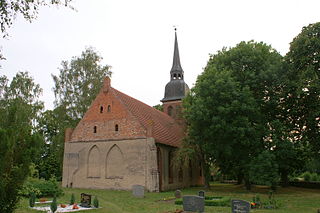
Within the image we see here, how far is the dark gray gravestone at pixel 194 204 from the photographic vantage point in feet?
45.6

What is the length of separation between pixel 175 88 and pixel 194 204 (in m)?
26.4

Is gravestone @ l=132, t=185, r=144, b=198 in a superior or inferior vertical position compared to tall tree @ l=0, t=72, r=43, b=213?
inferior

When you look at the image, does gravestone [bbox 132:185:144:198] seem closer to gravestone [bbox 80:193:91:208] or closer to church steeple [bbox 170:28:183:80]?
gravestone [bbox 80:193:91:208]

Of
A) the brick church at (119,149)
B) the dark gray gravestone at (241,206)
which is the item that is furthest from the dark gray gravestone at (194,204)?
the brick church at (119,149)

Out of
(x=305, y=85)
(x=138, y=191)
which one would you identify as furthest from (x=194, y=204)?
(x=305, y=85)

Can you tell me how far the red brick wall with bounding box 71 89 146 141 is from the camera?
89.4 feet

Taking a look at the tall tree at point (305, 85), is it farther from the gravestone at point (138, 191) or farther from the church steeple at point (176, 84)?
the church steeple at point (176, 84)

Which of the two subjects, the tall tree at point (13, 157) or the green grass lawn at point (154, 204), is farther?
the green grass lawn at point (154, 204)

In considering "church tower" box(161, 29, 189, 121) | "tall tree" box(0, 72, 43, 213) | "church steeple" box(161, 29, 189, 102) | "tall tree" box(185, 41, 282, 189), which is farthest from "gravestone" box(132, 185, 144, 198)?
"church steeple" box(161, 29, 189, 102)

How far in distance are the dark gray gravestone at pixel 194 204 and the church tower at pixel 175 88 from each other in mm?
25157

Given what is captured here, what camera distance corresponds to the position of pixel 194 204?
14.1m

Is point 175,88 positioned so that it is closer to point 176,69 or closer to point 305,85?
point 176,69

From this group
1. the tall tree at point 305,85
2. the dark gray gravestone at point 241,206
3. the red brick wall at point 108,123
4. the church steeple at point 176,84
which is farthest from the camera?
the church steeple at point 176,84

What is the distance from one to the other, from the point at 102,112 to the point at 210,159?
1130 centimetres
